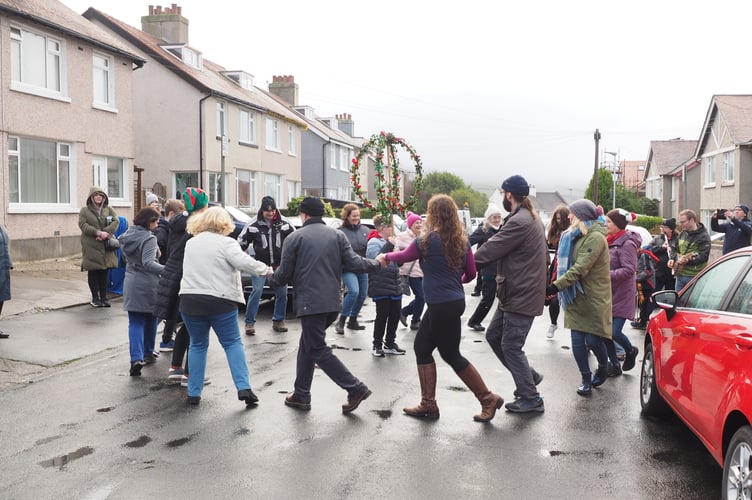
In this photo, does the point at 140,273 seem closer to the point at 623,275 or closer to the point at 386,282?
the point at 386,282

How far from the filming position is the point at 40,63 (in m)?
18.9

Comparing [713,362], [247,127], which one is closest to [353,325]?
[713,362]

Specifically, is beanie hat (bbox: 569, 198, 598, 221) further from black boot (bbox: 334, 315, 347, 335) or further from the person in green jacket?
black boot (bbox: 334, 315, 347, 335)

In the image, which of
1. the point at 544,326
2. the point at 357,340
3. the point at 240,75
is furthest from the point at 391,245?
the point at 240,75

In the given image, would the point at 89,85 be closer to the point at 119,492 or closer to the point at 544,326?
the point at 544,326

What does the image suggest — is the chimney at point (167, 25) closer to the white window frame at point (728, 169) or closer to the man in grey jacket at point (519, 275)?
the white window frame at point (728, 169)

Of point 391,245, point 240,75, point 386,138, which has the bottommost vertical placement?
point 391,245

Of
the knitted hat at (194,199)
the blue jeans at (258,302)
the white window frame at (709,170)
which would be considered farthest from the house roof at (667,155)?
the knitted hat at (194,199)

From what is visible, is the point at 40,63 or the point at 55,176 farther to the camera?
the point at 55,176

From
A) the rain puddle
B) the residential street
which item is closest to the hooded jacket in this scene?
the residential street

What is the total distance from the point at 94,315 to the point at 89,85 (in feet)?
37.7

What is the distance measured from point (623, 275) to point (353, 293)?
4.26m

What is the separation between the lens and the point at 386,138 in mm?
9109

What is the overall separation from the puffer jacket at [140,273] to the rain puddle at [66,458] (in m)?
2.63
